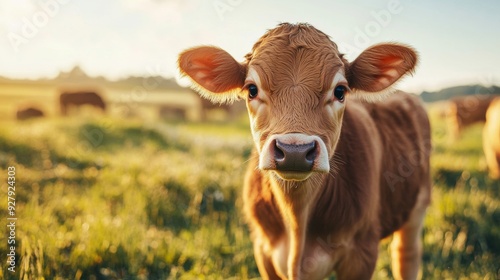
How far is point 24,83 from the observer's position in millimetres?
21422

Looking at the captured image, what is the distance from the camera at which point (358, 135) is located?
339cm

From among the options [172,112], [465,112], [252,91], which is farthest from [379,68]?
[172,112]

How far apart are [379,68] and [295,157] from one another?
1199mm

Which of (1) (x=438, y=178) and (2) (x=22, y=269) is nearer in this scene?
(2) (x=22, y=269)

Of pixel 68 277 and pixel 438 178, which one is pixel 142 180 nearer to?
pixel 68 277

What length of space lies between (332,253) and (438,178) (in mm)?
5429

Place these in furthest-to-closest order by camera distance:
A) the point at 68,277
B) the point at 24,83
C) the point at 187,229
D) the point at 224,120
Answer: the point at 224,120 < the point at 24,83 < the point at 187,229 < the point at 68,277

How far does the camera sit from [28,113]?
21.2 metres

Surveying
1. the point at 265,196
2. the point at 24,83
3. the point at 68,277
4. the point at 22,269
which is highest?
the point at 24,83

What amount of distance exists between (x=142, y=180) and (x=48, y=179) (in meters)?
1.38

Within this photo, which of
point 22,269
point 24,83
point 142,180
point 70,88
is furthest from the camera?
point 70,88

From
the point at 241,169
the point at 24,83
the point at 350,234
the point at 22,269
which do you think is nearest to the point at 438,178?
the point at 241,169

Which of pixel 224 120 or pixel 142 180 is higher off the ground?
pixel 142 180

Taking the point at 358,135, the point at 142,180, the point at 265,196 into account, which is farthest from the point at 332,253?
the point at 142,180
